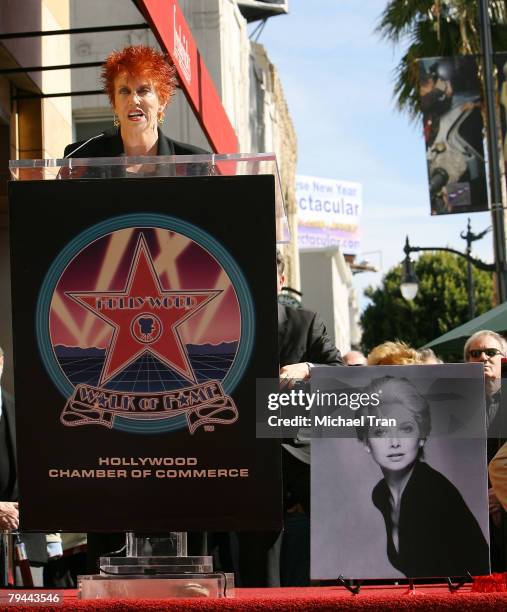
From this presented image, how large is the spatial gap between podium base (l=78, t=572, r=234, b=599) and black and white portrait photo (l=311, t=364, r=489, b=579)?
236mm

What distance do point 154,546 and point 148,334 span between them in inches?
19.1

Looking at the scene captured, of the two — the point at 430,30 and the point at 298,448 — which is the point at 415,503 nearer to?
the point at 298,448

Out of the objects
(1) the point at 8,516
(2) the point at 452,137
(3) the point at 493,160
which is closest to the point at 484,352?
(1) the point at 8,516

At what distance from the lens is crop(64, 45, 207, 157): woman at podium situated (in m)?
3.35

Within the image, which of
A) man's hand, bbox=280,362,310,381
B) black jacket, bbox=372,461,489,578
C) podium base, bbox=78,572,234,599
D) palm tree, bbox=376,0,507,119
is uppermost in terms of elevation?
palm tree, bbox=376,0,507,119

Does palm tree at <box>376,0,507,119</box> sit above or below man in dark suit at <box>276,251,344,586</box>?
above

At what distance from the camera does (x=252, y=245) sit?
263 centimetres

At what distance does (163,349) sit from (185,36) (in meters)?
5.78

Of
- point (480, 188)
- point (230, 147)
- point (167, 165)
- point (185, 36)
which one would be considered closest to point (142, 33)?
point (480, 188)

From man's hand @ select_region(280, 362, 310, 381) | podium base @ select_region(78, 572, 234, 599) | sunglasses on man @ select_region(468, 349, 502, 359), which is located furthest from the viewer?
sunglasses on man @ select_region(468, 349, 502, 359)

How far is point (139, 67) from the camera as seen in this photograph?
11.0ft

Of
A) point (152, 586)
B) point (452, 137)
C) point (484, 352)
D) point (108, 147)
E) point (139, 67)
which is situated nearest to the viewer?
point (152, 586)

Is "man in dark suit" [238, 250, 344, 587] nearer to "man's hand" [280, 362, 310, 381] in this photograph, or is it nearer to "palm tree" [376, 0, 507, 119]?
"man's hand" [280, 362, 310, 381]

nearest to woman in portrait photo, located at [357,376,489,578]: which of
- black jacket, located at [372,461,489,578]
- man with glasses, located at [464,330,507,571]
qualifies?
black jacket, located at [372,461,489,578]
